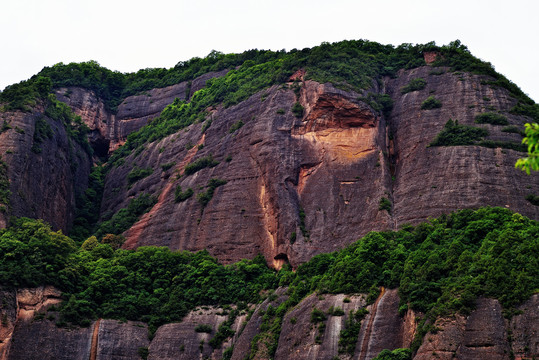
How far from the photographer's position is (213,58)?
319ft

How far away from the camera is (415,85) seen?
69812mm

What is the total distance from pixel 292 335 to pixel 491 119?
1082 inches

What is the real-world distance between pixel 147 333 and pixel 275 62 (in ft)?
124

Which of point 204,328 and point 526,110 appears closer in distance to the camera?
point 204,328

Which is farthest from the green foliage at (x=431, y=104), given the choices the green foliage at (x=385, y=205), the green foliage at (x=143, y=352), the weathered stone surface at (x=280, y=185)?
the green foliage at (x=143, y=352)

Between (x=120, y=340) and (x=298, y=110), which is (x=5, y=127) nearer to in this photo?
(x=120, y=340)

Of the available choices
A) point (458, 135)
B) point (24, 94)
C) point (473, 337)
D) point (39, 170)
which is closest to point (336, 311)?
point (473, 337)

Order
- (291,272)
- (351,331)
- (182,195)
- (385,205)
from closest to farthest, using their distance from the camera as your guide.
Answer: (351,331) → (291,272) → (385,205) → (182,195)

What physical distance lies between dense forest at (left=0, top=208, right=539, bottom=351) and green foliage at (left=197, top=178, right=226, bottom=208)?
5.81 metres

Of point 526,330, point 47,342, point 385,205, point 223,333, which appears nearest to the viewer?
point 526,330

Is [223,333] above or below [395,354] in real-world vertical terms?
above

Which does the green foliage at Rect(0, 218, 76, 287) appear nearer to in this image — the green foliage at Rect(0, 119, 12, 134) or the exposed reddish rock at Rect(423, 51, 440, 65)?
the green foliage at Rect(0, 119, 12, 134)

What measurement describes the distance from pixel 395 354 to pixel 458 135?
2603 cm

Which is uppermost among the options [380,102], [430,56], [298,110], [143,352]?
[430,56]
